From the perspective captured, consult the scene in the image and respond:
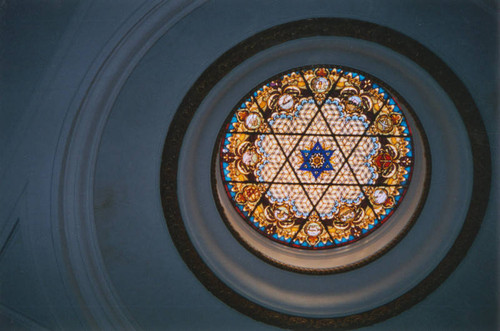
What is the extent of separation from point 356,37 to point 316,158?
1703 mm

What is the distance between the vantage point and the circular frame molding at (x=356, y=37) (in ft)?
14.0

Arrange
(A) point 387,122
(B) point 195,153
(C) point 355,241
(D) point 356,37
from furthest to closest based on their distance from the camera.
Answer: (C) point 355,241
(A) point 387,122
(B) point 195,153
(D) point 356,37

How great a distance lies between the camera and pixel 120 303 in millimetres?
4980

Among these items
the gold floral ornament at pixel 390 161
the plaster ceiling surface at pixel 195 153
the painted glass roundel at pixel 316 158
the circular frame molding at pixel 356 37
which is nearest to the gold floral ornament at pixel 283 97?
the painted glass roundel at pixel 316 158

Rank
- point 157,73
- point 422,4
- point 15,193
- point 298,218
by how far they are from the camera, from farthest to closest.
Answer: point 298,218 < point 15,193 < point 157,73 < point 422,4

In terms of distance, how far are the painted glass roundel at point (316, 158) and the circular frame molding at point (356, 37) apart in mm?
818

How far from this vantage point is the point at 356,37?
4.29m

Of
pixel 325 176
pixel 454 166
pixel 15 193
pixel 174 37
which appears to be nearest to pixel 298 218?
pixel 325 176

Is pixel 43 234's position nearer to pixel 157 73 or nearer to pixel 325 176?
pixel 157 73

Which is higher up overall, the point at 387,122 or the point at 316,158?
the point at 387,122

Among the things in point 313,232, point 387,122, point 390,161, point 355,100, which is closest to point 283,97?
point 355,100

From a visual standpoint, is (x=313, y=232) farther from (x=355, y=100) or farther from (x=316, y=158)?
(x=355, y=100)

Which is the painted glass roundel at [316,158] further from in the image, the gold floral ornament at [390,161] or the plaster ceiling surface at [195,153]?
the plaster ceiling surface at [195,153]

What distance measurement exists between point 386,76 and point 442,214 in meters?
1.68
